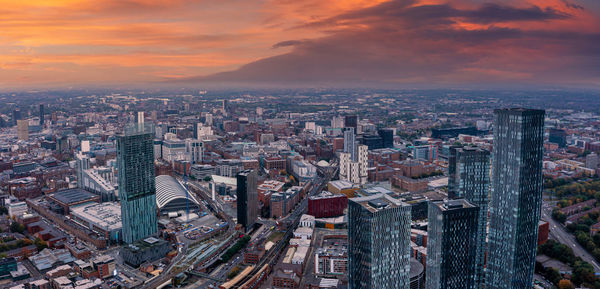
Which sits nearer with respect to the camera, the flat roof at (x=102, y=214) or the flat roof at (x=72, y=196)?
the flat roof at (x=102, y=214)

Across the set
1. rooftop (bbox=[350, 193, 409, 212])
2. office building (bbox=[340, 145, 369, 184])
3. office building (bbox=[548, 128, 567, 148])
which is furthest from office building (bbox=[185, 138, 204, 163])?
office building (bbox=[548, 128, 567, 148])

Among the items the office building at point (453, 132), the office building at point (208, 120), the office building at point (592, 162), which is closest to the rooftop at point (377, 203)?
the office building at point (592, 162)

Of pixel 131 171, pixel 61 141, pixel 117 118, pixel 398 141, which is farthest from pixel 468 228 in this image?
pixel 117 118

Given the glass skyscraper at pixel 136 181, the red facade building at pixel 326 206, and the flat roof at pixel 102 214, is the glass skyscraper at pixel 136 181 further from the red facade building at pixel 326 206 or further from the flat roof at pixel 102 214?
the red facade building at pixel 326 206

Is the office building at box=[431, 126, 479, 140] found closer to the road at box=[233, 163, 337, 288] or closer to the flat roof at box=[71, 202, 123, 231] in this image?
the road at box=[233, 163, 337, 288]

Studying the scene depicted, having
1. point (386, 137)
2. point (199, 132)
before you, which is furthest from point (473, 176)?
point (199, 132)

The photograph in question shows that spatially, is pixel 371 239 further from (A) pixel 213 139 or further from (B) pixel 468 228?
(A) pixel 213 139
